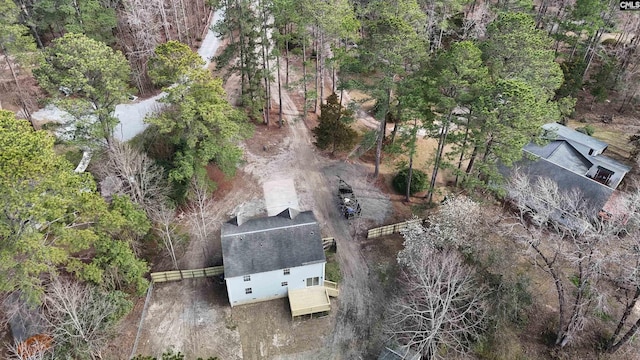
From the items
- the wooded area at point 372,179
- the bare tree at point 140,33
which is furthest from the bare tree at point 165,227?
the bare tree at point 140,33

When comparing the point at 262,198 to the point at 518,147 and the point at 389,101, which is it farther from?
the point at 518,147

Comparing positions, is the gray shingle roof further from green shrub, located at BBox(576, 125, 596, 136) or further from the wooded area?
green shrub, located at BBox(576, 125, 596, 136)

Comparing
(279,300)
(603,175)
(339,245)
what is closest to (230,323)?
(279,300)

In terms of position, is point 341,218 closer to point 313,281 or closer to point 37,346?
point 313,281

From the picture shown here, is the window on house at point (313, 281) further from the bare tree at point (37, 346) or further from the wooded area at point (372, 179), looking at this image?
the bare tree at point (37, 346)

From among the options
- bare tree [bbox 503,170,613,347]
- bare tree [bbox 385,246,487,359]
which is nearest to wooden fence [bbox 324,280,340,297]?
bare tree [bbox 385,246,487,359]

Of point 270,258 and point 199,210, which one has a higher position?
point 270,258

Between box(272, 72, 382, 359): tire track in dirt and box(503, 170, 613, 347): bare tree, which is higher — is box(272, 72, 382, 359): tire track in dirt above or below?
below
